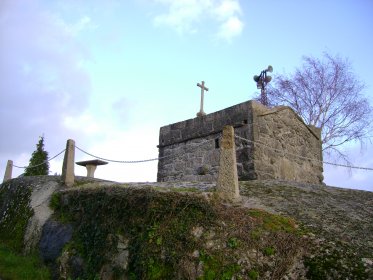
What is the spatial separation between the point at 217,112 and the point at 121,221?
4.98 m

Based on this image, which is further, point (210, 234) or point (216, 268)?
point (210, 234)

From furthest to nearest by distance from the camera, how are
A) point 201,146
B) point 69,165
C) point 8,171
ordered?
point 8,171 < point 201,146 < point 69,165

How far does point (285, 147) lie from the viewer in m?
9.42

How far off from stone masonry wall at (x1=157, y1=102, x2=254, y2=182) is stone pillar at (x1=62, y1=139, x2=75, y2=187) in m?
2.30

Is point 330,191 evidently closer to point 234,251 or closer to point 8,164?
point 234,251

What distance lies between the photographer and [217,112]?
9.38 metres

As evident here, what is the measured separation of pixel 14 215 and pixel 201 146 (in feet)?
15.9

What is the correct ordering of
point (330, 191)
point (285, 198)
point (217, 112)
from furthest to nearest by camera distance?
point (217, 112), point (330, 191), point (285, 198)

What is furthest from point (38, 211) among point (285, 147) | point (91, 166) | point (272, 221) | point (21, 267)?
point (285, 147)

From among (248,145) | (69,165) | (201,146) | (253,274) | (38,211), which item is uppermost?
(201,146)

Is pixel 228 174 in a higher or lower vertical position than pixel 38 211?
higher

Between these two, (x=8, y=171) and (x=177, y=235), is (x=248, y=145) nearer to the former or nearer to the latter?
(x=177, y=235)

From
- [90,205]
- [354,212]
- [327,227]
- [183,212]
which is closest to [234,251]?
[183,212]

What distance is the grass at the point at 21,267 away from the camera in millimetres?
5586
